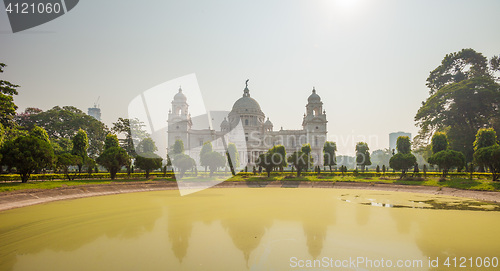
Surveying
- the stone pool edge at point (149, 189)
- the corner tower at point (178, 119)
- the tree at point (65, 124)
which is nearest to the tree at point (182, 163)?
the stone pool edge at point (149, 189)

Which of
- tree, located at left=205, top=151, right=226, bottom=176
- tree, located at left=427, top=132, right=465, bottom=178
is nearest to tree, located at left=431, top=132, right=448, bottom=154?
tree, located at left=427, top=132, right=465, bottom=178

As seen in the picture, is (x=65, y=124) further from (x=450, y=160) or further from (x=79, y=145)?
(x=450, y=160)

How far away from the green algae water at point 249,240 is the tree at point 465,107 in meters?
33.9

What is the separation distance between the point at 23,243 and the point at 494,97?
2077 inches

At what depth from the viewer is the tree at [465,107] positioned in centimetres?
3909

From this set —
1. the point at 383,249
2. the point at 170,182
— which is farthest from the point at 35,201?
the point at 383,249

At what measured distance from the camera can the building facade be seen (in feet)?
252

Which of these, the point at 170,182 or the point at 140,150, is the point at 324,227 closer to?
the point at 170,182

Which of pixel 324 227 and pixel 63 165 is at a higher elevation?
pixel 63 165

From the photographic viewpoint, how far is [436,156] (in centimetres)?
2819

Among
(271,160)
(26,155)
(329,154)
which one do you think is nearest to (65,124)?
(26,155)

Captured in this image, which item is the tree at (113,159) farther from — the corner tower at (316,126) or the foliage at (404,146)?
the corner tower at (316,126)

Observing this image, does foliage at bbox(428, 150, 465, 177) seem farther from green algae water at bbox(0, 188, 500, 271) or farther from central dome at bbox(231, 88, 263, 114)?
central dome at bbox(231, 88, 263, 114)
